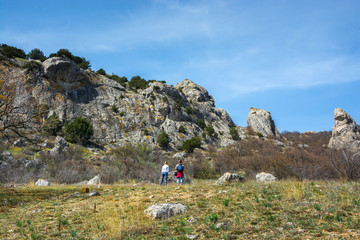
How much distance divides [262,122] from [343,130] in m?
31.0

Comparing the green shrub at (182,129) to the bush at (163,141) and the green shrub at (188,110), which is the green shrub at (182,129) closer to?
the bush at (163,141)

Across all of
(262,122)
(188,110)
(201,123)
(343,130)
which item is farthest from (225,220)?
(262,122)

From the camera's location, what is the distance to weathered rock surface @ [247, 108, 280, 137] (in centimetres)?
8349

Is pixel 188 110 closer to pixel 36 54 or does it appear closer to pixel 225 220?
pixel 36 54

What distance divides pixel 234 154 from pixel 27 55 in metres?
60.1

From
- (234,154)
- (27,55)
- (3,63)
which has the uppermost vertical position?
(27,55)

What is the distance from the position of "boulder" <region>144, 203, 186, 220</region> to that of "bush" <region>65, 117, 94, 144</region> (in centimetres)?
3773

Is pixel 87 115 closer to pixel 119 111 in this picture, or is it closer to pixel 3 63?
pixel 119 111

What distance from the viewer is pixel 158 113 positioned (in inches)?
2365

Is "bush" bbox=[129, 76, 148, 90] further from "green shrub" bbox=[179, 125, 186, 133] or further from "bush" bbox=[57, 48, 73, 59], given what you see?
"green shrub" bbox=[179, 125, 186, 133]

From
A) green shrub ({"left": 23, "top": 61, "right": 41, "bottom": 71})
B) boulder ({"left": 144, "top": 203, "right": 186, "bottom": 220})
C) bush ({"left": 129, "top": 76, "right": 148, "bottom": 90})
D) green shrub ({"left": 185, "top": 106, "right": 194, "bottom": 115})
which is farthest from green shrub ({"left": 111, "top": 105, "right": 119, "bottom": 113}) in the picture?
boulder ({"left": 144, "top": 203, "right": 186, "bottom": 220})

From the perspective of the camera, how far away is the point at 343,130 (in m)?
56.8

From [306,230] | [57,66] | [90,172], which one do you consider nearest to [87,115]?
[57,66]

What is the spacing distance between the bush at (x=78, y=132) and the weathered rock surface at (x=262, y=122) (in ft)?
186
